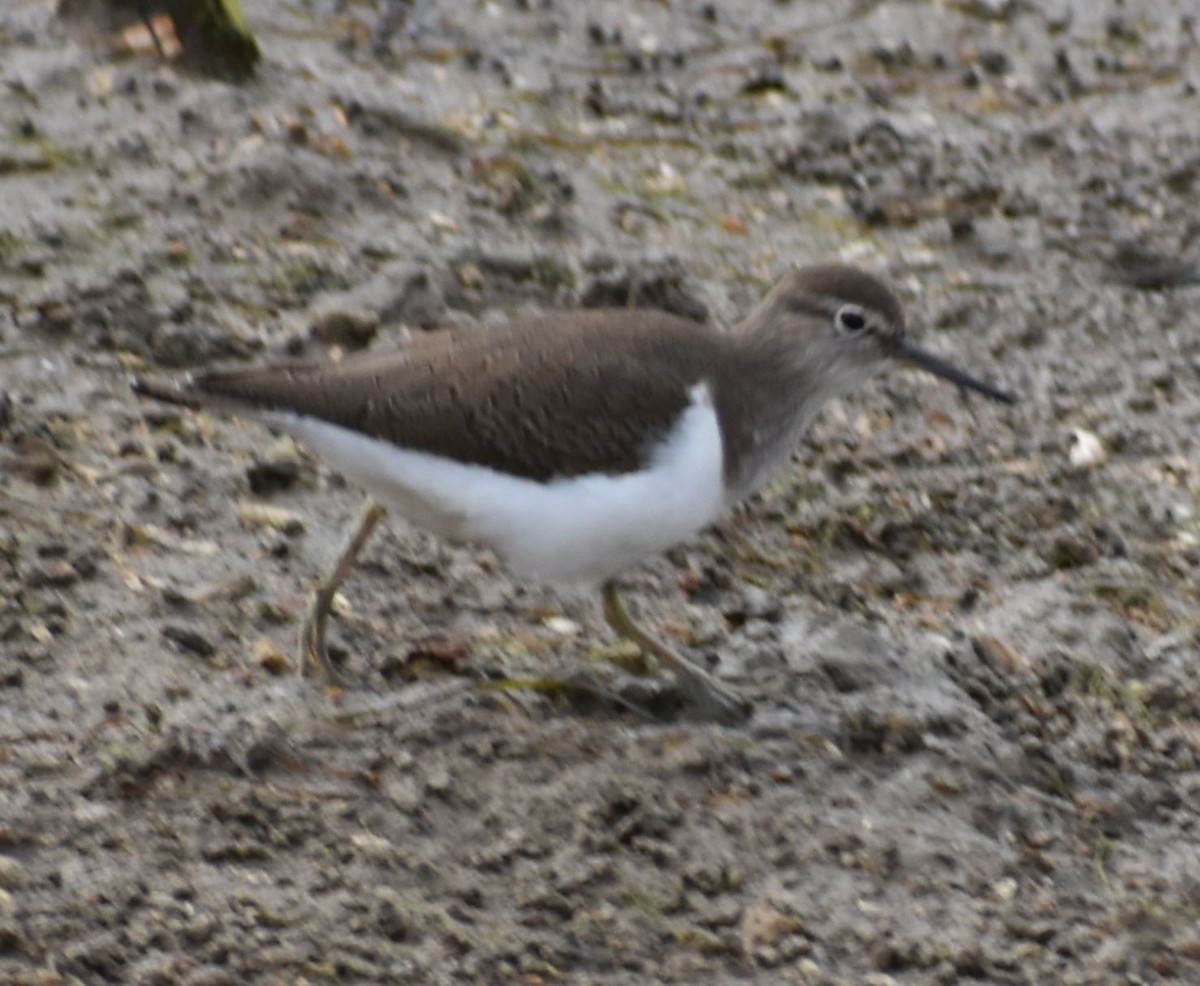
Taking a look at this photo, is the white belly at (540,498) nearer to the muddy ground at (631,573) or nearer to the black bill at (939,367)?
the muddy ground at (631,573)

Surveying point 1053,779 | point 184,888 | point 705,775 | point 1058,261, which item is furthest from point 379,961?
point 1058,261

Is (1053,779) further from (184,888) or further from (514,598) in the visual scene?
(184,888)

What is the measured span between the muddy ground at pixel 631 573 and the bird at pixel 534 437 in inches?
14.4

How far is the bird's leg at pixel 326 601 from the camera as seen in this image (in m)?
4.99

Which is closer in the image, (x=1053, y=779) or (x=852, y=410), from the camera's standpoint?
(x=1053, y=779)

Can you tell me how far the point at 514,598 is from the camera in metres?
5.54

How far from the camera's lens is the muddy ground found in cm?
430

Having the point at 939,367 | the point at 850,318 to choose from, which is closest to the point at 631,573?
the point at 850,318

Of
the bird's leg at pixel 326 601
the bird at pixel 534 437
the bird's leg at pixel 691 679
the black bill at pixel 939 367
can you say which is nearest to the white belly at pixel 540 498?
the bird at pixel 534 437

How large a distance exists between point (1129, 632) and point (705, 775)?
5.09ft

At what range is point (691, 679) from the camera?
5086 millimetres

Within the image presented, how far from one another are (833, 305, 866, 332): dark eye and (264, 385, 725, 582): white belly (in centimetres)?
87

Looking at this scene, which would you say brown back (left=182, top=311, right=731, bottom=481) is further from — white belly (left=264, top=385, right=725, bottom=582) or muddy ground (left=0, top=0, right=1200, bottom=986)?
muddy ground (left=0, top=0, right=1200, bottom=986)

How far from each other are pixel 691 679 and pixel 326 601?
914 mm
